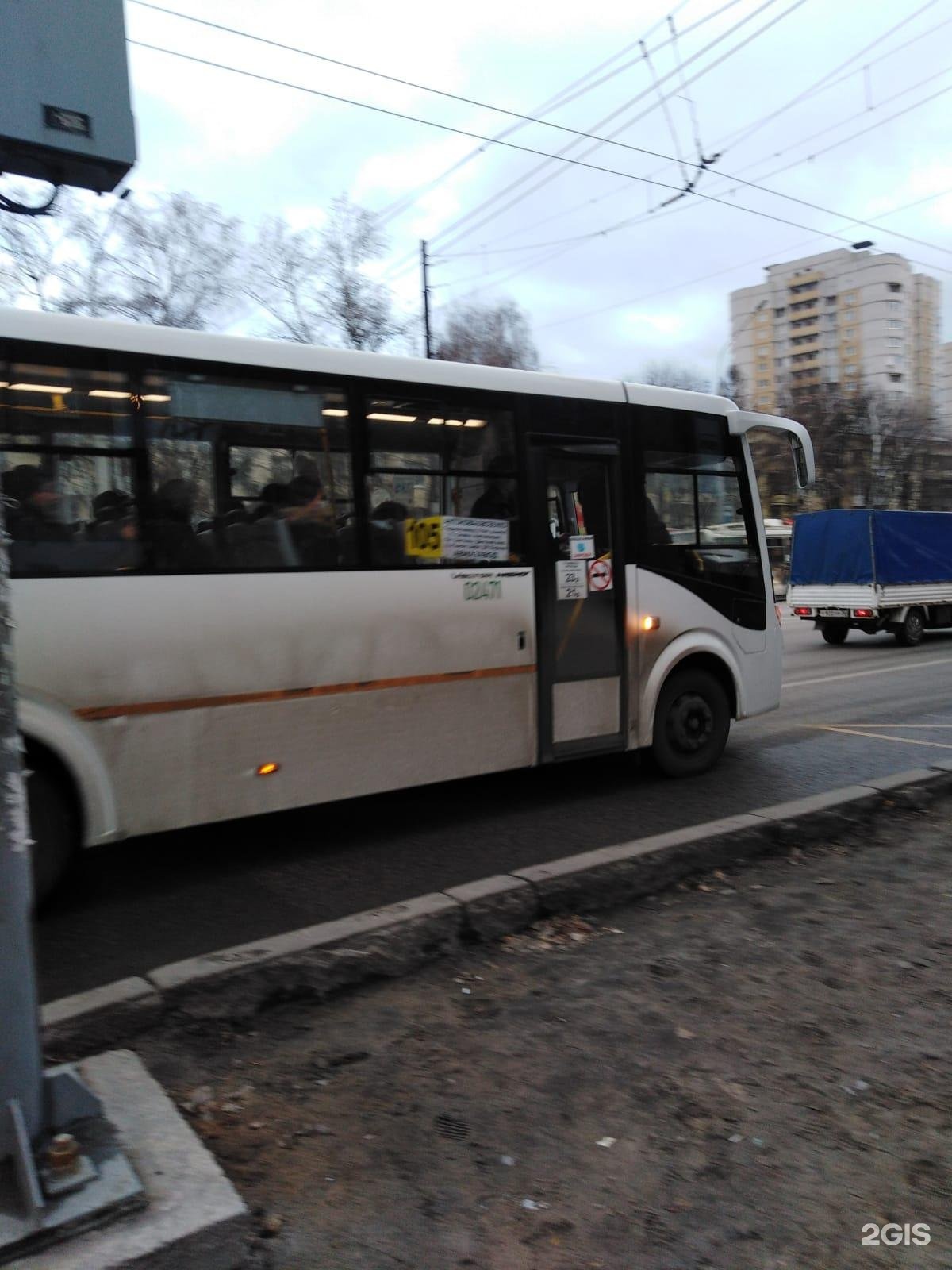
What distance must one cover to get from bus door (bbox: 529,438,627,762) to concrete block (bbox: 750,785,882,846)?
1.29 m

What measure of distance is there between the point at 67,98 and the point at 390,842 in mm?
4893

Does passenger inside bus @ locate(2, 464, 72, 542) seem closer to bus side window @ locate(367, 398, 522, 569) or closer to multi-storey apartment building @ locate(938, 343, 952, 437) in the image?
bus side window @ locate(367, 398, 522, 569)

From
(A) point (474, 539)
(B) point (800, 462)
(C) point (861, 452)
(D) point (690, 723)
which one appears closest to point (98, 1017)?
(A) point (474, 539)

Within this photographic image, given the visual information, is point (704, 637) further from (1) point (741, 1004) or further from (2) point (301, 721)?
(1) point (741, 1004)

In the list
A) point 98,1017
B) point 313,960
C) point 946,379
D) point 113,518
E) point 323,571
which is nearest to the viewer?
point 98,1017

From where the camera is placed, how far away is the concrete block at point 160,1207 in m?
2.34

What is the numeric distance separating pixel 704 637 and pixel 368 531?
3.04 m

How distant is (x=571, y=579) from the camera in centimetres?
652

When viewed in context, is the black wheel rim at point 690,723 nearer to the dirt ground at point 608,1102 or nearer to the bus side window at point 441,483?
the bus side window at point 441,483

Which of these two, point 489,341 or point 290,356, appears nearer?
point 290,356

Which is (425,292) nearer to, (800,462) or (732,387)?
(800,462)

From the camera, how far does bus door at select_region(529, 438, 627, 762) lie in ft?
21.0

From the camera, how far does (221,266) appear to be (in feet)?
73.6

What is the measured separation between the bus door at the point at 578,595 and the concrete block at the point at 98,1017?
11.3 feet
